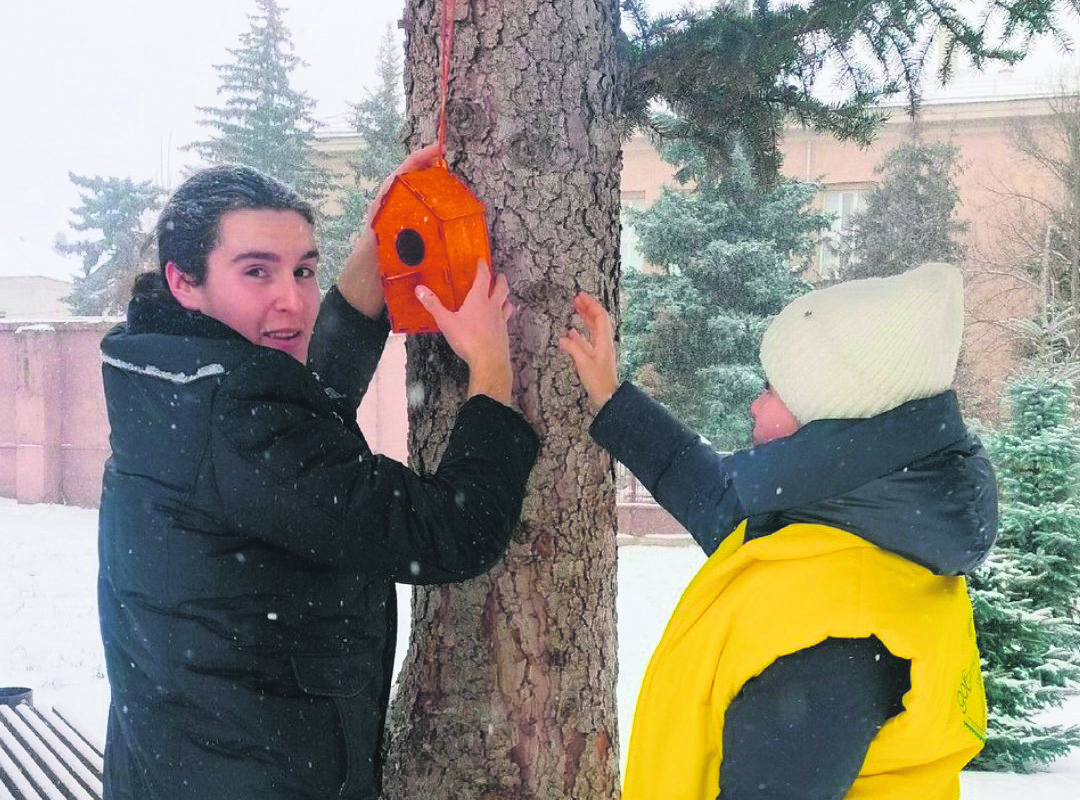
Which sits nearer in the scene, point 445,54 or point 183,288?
point 183,288

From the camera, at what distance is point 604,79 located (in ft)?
6.09

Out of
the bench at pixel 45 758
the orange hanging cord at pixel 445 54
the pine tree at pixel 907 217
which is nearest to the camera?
the orange hanging cord at pixel 445 54

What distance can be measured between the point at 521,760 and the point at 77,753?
3.34 meters

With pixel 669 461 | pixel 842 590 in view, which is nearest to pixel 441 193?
pixel 669 461

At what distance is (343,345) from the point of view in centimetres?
190

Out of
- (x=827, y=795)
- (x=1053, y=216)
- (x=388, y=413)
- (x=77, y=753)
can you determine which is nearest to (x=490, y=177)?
Result: (x=827, y=795)

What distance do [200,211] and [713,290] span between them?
12.3 metres

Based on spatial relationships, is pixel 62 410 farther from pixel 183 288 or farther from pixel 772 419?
pixel 772 419

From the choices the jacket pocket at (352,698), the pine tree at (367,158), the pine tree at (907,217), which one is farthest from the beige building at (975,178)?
the jacket pocket at (352,698)

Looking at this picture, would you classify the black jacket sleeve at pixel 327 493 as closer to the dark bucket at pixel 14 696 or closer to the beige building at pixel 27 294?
the dark bucket at pixel 14 696

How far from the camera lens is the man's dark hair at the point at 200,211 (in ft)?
5.09

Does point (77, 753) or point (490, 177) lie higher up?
point (490, 177)

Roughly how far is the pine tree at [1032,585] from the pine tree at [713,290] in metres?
6.50

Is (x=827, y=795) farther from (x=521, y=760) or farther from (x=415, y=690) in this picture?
(x=415, y=690)
